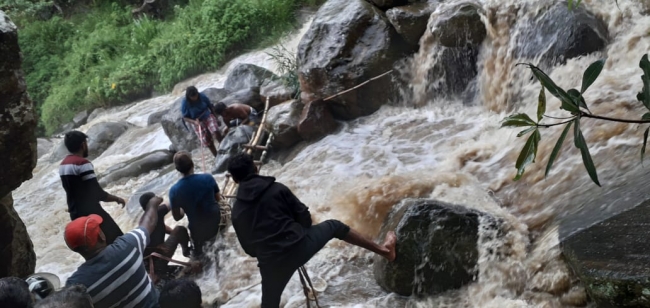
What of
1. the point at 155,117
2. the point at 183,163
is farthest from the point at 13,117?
the point at 155,117

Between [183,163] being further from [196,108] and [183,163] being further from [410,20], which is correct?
[410,20]

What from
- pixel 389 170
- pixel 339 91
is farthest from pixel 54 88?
pixel 389 170

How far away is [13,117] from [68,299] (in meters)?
1.96

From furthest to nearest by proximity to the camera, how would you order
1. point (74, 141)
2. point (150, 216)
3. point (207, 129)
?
point (207, 129), point (74, 141), point (150, 216)

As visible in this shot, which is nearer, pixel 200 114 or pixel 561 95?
pixel 561 95

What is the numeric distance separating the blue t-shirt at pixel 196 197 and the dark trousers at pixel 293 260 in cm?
147

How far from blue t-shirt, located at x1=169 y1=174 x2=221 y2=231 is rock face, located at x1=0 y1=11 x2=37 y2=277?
1267 millimetres

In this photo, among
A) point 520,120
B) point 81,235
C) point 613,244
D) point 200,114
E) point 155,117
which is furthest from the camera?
point 155,117

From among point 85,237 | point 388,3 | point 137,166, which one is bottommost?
point 137,166

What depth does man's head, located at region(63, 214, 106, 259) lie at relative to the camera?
3.27 meters

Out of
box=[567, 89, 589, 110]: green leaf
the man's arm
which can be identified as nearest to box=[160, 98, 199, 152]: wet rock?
the man's arm

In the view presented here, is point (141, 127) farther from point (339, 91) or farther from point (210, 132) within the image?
point (339, 91)

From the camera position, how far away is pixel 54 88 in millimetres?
20078

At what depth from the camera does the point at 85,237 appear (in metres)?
3.26
